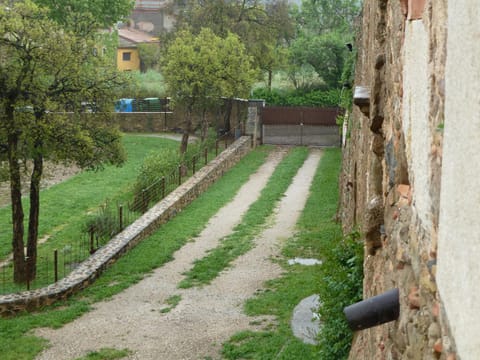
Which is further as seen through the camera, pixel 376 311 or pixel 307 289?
pixel 307 289

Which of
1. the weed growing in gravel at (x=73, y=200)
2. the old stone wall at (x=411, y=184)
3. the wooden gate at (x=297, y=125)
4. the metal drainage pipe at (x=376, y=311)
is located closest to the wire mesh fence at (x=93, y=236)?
the weed growing in gravel at (x=73, y=200)

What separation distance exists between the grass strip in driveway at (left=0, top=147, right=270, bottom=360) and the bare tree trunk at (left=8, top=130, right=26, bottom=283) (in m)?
1.53

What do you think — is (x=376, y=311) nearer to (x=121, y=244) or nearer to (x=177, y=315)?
(x=177, y=315)

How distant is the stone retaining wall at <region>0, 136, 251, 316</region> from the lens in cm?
1349

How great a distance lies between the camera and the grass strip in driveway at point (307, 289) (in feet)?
26.8

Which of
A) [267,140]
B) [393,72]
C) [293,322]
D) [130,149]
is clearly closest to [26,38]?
[293,322]

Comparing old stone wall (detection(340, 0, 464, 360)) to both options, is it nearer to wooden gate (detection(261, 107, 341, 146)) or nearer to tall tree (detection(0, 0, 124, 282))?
tall tree (detection(0, 0, 124, 282))

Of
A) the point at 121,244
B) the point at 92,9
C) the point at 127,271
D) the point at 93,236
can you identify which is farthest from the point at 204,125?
the point at 127,271

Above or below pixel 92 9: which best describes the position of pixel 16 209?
below

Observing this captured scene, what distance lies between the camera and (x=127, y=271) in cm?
1584

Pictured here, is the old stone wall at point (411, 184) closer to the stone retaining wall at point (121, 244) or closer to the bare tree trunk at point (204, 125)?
the stone retaining wall at point (121, 244)

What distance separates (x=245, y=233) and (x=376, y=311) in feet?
48.6

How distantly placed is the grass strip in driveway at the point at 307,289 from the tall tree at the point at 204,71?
6.21m

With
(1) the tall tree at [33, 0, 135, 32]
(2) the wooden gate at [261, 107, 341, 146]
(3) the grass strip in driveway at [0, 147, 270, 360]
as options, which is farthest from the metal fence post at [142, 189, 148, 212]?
(1) the tall tree at [33, 0, 135, 32]
